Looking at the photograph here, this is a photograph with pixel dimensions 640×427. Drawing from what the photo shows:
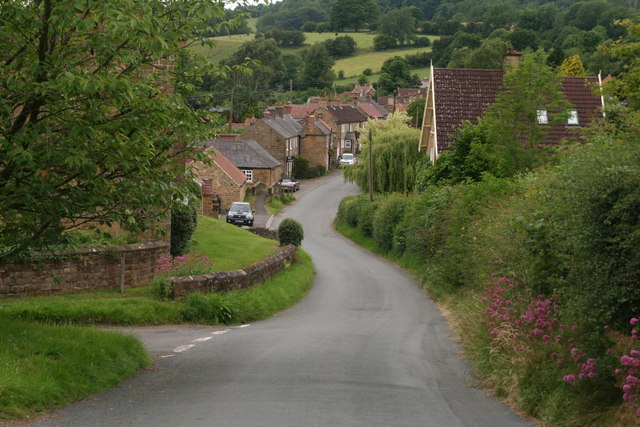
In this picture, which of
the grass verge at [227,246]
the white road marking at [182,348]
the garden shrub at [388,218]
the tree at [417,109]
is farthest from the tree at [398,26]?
the white road marking at [182,348]

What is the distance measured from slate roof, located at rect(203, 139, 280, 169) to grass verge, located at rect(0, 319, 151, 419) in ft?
205

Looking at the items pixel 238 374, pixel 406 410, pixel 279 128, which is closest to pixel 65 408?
pixel 238 374

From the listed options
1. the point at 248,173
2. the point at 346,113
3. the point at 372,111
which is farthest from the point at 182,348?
the point at 372,111

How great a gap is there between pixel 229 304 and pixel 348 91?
133867 mm

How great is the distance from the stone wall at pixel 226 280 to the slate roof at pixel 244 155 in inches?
1878

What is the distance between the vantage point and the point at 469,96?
38.1 metres

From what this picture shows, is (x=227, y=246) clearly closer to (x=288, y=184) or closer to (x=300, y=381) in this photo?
(x=300, y=381)

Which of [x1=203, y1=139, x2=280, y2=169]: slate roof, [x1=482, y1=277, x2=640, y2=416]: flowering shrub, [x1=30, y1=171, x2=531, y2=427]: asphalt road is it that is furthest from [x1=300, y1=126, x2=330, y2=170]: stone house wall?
[x1=482, y1=277, x2=640, y2=416]: flowering shrub

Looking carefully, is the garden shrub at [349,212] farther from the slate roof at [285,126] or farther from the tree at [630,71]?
the tree at [630,71]

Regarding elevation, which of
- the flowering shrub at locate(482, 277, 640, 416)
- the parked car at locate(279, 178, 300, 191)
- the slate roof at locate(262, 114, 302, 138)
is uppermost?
the slate roof at locate(262, 114, 302, 138)

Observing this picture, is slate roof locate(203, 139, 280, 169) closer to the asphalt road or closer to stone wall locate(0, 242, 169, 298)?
stone wall locate(0, 242, 169, 298)

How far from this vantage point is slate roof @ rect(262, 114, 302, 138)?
8338 centimetres

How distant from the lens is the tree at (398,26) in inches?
7126

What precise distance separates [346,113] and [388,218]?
7189cm
